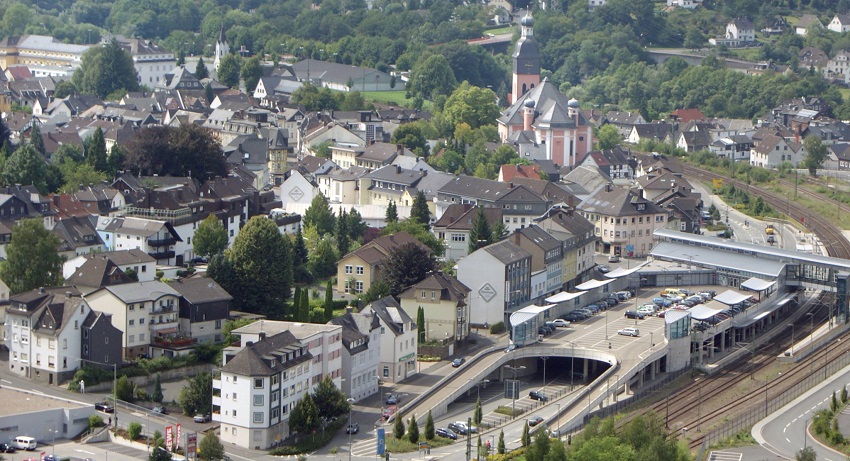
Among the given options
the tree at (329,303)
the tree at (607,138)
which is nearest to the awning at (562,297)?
the tree at (329,303)

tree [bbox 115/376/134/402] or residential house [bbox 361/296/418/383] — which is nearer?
tree [bbox 115/376/134/402]

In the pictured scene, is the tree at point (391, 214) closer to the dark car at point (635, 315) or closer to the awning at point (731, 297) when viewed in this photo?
the dark car at point (635, 315)

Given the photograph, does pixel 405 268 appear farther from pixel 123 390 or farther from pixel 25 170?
pixel 25 170

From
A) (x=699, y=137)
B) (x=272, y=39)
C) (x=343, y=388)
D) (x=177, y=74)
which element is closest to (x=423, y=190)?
(x=343, y=388)

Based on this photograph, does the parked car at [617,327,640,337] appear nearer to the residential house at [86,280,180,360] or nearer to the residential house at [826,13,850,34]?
the residential house at [86,280,180,360]

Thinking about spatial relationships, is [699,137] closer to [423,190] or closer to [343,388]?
[423,190]

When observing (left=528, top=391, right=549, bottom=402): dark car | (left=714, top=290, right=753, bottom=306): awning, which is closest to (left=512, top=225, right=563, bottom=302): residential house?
(left=714, top=290, right=753, bottom=306): awning

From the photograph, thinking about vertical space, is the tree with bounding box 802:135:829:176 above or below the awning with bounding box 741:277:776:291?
above
